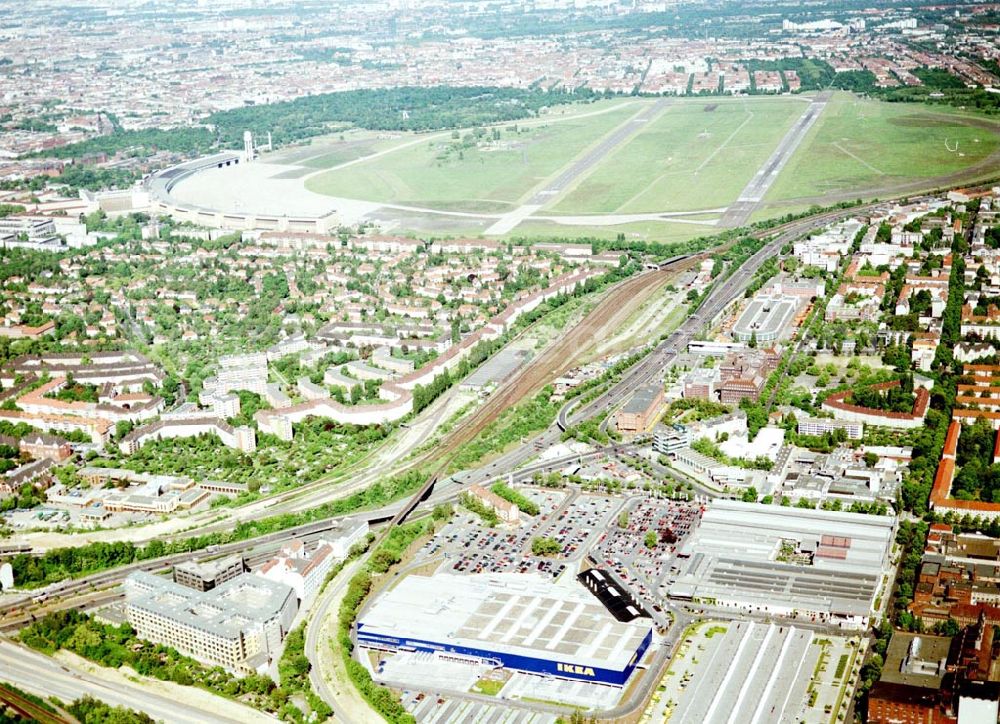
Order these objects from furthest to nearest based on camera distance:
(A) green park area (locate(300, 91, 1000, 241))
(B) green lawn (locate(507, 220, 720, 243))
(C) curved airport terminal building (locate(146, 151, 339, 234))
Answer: (A) green park area (locate(300, 91, 1000, 241))
(C) curved airport terminal building (locate(146, 151, 339, 234))
(B) green lawn (locate(507, 220, 720, 243))

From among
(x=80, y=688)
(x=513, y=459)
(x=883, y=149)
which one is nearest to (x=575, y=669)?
(x=80, y=688)

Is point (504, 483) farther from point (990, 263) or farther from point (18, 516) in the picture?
point (990, 263)

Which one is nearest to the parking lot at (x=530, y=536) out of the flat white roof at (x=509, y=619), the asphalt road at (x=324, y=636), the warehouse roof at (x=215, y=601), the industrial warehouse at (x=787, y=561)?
the flat white roof at (x=509, y=619)

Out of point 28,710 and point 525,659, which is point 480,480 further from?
point 28,710

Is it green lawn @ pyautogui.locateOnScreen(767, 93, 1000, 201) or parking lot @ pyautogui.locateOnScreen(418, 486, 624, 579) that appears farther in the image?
green lawn @ pyautogui.locateOnScreen(767, 93, 1000, 201)

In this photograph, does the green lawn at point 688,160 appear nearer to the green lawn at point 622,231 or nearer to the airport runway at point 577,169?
the airport runway at point 577,169

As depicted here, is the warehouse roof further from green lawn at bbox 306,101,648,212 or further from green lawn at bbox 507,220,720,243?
green lawn at bbox 306,101,648,212

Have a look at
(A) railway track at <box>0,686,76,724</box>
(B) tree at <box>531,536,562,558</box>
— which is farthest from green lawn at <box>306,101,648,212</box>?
(A) railway track at <box>0,686,76,724</box>

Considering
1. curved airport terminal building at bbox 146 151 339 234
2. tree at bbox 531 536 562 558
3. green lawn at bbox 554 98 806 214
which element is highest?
green lawn at bbox 554 98 806 214
